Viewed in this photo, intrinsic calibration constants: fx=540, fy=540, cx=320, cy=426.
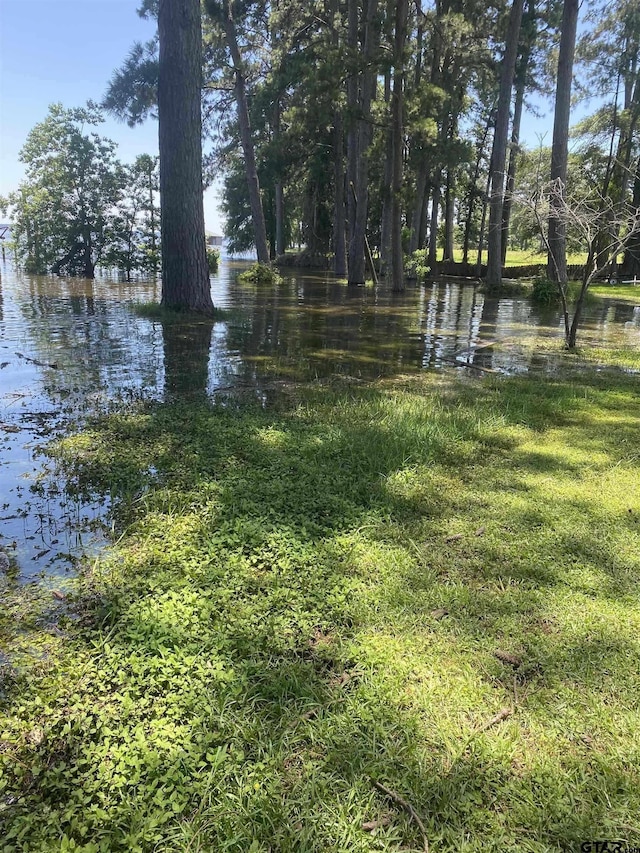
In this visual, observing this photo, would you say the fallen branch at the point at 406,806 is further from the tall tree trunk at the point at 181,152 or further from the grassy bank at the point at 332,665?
the tall tree trunk at the point at 181,152

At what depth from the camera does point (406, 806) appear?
145 centimetres

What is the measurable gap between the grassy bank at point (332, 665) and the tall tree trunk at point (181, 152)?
23.6 feet

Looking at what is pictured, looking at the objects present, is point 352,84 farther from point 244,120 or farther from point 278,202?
point 278,202

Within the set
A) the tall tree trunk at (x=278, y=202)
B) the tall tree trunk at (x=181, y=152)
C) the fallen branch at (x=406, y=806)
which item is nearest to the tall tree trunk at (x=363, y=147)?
the tall tree trunk at (x=181, y=152)

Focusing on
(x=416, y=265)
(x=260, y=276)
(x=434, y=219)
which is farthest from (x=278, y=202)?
(x=260, y=276)

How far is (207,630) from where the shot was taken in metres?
2.06

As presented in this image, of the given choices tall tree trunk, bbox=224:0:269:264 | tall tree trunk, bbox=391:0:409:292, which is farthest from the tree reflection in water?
tall tree trunk, bbox=224:0:269:264

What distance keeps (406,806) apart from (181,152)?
10.1 meters

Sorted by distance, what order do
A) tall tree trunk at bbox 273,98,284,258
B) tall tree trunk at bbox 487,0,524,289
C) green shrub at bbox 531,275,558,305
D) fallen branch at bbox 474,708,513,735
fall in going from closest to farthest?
fallen branch at bbox 474,708,513,735
green shrub at bbox 531,275,558,305
tall tree trunk at bbox 487,0,524,289
tall tree trunk at bbox 273,98,284,258

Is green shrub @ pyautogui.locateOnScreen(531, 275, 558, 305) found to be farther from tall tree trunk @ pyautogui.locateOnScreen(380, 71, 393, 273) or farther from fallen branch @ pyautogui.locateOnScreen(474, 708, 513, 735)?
fallen branch @ pyautogui.locateOnScreen(474, 708, 513, 735)

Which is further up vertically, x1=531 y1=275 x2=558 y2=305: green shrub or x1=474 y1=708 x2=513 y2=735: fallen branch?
x1=531 y1=275 x2=558 y2=305: green shrub

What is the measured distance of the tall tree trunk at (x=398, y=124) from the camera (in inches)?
528

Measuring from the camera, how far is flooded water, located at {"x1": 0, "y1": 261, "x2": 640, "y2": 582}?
118 inches

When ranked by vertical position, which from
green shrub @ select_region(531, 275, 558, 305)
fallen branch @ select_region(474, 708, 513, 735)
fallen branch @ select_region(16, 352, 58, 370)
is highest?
green shrub @ select_region(531, 275, 558, 305)
